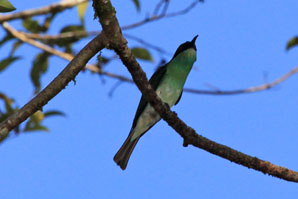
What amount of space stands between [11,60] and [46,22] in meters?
0.64

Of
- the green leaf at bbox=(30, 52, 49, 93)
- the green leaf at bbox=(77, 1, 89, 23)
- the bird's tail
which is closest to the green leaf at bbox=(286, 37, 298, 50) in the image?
the bird's tail

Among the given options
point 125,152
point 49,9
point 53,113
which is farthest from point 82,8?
point 125,152

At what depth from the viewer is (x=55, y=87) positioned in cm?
284

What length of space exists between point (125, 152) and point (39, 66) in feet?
4.22

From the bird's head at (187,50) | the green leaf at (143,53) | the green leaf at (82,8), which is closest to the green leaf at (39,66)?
the green leaf at (82,8)

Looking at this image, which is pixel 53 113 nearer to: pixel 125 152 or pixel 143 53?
pixel 125 152

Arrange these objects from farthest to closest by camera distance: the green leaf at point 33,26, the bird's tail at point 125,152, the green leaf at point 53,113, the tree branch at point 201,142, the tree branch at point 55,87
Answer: the green leaf at point 33,26 < the green leaf at point 53,113 < the bird's tail at point 125,152 < the tree branch at point 201,142 < the tree branch at point 55,87

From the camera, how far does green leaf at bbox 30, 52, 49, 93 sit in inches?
204

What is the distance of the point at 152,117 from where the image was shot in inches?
185

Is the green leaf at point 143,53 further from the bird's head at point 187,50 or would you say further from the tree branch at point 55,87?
the tree branch at point 55,87

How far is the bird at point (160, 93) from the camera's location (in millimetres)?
4688

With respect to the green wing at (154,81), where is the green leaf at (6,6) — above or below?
below

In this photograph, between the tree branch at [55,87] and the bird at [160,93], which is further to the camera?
the bird at [160,93]

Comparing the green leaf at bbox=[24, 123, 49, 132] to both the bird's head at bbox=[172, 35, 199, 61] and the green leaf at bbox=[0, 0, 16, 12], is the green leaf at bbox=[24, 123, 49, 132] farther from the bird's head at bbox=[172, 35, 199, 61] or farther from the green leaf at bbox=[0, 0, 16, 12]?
the green leaf at bbox=[0, 0, 16, 12]
